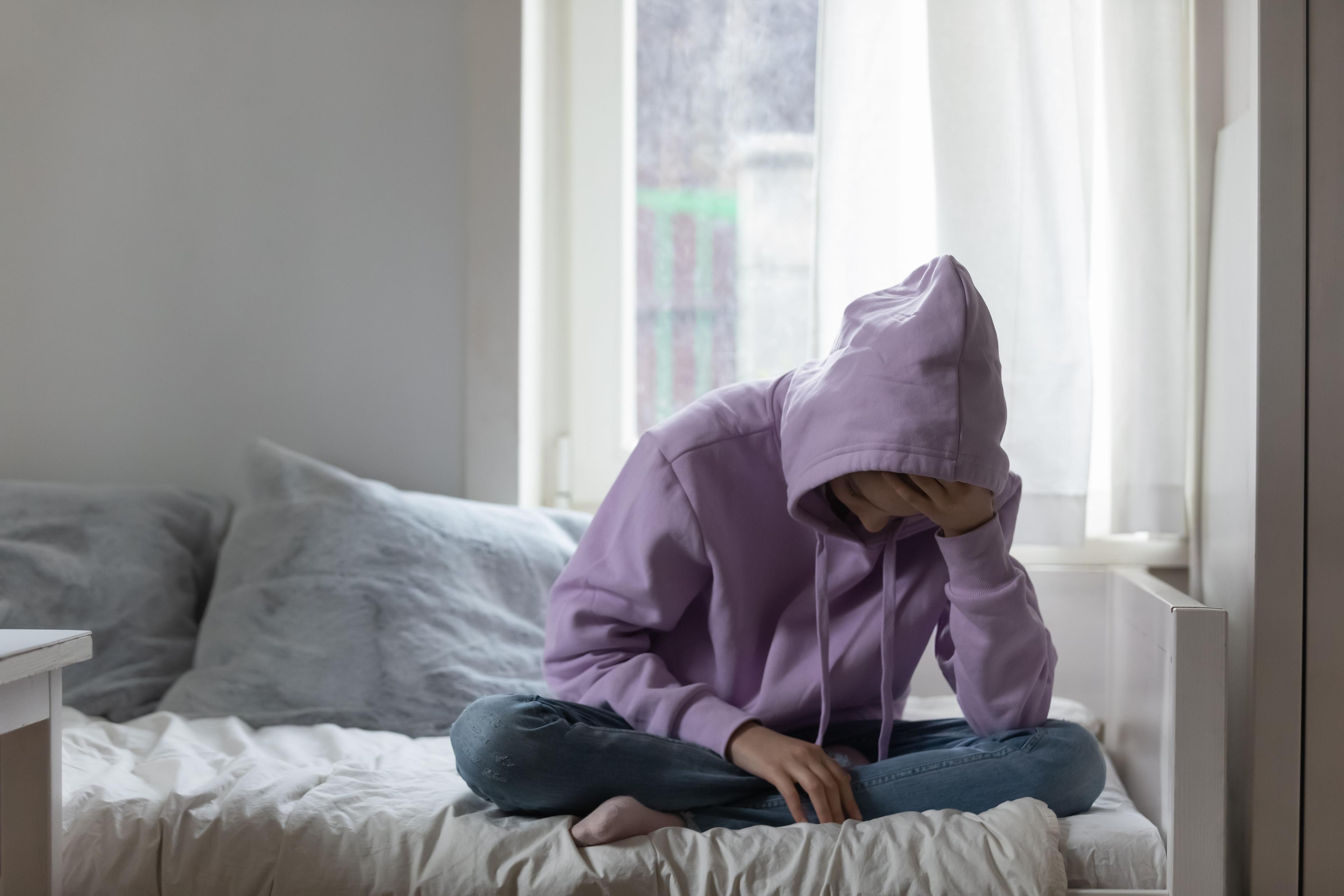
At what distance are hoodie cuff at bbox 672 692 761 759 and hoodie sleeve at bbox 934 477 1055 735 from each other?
222 mm

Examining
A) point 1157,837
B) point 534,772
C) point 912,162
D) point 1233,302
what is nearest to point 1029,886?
point 1157,837

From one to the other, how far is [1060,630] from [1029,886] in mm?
764

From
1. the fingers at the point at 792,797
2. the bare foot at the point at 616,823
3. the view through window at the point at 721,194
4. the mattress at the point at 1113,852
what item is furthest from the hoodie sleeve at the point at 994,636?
the view through window at the point at 721,194

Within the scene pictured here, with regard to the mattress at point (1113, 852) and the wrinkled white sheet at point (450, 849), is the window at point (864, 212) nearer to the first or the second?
the mattress at point (1113, 852)

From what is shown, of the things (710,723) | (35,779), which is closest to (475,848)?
(710,723)

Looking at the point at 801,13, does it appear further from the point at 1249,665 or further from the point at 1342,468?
the point at 1249,665

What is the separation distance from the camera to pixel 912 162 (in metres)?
1.51

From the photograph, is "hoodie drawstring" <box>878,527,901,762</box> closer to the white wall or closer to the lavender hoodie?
the lavender hoodie

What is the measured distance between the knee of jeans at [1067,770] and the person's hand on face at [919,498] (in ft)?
0.72

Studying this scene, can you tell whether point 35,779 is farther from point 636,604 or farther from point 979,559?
point 979,559

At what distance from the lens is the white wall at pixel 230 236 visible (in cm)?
158

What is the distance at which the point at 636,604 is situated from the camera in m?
1.01

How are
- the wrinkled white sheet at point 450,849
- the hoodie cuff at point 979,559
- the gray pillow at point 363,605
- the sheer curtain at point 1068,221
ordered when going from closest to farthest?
the wrinkled white sheet at point 450,849 → the hoodie cuff at point 979,559 → the gray pillow at point 363,605 → the sheer curtain at point 1068,221

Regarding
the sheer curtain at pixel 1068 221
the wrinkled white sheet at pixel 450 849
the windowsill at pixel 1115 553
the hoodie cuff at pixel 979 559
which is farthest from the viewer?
the windowsill at pixel 1115 553
